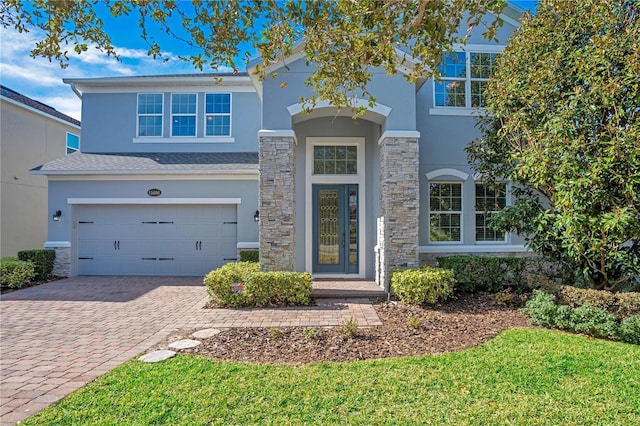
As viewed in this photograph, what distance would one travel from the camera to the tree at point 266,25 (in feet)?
14.2

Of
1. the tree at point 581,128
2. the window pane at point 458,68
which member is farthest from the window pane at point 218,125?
the tree at point 581,128

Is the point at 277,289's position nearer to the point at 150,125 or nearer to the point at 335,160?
the point at 335,160

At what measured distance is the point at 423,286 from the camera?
309 inches

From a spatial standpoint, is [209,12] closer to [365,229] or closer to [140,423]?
[140,423]

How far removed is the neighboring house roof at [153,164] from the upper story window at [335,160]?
2320 mm

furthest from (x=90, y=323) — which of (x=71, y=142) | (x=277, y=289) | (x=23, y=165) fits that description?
(x=71, y=142)

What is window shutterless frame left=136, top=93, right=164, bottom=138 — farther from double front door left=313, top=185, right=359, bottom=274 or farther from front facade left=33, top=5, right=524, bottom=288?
double front door left=313, top=185, right=359, bottom=274

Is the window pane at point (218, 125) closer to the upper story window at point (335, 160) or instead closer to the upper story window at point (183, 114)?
the upper story window at point (183, 114)

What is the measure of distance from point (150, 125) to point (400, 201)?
33.8 ft

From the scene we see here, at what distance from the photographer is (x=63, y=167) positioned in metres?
12.3

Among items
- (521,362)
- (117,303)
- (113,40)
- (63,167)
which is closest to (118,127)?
(63,167)

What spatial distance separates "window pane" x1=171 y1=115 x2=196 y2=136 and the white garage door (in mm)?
3148

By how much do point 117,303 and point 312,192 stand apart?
5648mm

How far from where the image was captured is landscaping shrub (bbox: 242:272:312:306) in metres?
8.02
